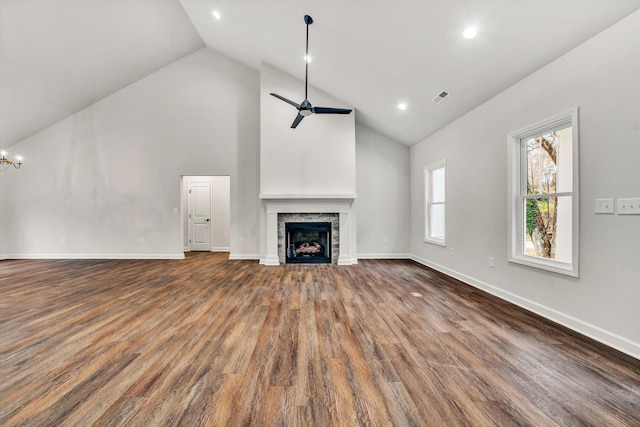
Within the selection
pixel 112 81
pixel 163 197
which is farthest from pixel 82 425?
pixel 112 81

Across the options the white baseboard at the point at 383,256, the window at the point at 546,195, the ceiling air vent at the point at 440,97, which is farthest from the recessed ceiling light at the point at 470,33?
the white baseboard at the point at 383,256

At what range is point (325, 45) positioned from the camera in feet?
13.0

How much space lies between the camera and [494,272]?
130 inches

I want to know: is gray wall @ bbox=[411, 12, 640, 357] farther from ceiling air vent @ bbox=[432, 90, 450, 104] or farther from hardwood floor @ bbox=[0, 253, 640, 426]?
ceiling air vent @ bbox=[432, 90, 450, 104]

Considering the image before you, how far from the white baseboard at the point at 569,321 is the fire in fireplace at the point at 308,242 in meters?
2.74

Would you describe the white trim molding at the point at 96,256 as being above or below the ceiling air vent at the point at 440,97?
below

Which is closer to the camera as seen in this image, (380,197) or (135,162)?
(380,197)

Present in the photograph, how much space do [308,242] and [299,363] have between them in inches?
154

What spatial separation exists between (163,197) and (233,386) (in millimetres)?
5776

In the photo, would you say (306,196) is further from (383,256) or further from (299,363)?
(299,363)

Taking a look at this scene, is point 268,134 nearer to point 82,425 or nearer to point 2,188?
point 82,425

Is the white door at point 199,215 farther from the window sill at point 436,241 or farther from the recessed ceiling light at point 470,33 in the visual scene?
the recessed ceiling light at point 470,33

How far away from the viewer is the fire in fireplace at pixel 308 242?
5.48 metres

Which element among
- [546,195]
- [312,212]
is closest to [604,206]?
[546,195]
